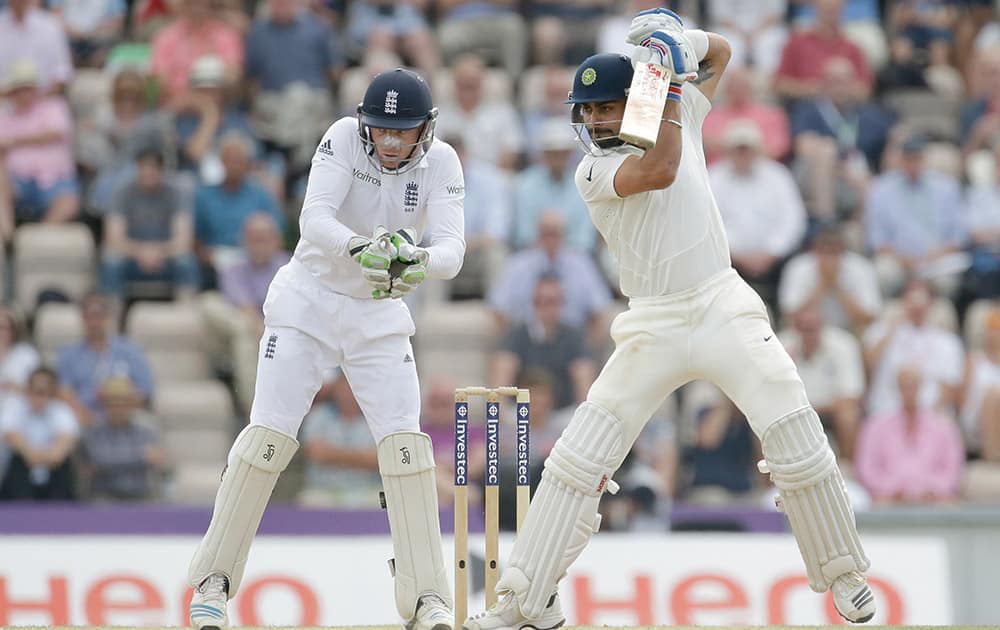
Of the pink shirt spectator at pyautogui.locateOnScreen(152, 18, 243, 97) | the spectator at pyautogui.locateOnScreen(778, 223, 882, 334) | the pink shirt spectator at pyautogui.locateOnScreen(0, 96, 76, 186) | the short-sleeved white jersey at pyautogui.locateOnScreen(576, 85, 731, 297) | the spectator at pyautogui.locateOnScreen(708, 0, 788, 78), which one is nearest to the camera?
the short-sleeved white jersey at pyautogui.locateOnScreen(576, 85, 731, 297)

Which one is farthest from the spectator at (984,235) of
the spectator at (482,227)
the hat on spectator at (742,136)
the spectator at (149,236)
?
the spectator at (149,236)

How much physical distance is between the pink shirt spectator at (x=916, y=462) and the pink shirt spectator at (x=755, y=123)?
8.10ft

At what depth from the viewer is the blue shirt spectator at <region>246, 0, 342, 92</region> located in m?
12.7

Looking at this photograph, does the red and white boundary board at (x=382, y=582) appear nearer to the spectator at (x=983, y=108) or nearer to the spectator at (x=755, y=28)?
the spectator at (x=983, y=108)

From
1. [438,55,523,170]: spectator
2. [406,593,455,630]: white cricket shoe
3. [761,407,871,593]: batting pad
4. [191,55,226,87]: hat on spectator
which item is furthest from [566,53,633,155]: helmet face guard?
[191,55,226,87]: hat on spectator

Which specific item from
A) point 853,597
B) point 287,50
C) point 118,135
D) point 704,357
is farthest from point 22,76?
point 853,597

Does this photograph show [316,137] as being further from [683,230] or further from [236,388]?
[683,230]

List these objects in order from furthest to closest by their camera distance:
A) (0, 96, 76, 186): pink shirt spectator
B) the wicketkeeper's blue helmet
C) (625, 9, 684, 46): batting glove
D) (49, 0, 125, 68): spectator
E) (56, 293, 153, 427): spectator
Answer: (49, 0, 125, 68): spectator, (0, 96, 76, 186): pink shirt spectator, (56, 293, 153, 427): spectator, the wicketkeeper's blue helmet, (625, 9, 684, 46): batting glove

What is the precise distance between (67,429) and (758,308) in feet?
18.2

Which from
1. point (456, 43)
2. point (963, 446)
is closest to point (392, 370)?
point (963, 446)

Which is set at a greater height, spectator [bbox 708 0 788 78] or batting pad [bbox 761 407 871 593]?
spectator [bbox 708 0 788 78]

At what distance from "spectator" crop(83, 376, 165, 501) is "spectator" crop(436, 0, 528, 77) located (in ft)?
12.2

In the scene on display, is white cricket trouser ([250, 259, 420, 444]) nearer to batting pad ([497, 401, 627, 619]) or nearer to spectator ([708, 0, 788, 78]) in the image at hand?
batting pad ([497, 401, 627, 619])

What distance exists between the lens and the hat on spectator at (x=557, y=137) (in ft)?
38.9
